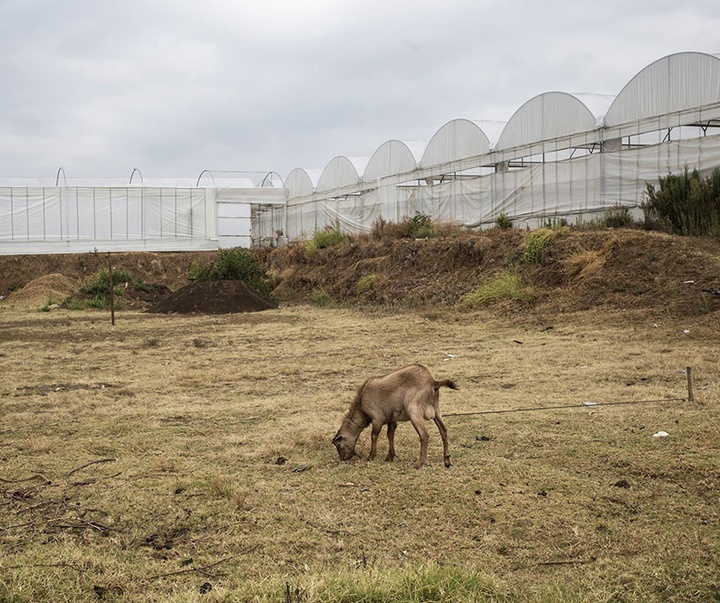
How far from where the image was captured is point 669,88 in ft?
66.5

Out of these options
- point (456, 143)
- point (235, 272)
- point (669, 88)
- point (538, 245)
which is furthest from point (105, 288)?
point (669, 88)

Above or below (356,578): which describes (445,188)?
above

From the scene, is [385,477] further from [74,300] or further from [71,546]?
[74,300]

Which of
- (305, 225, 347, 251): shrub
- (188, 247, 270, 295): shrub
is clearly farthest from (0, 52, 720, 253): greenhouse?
(188, 247, 270, 295): shrub

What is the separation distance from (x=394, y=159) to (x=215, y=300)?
12298mm

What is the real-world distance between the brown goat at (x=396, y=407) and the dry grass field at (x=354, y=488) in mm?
206

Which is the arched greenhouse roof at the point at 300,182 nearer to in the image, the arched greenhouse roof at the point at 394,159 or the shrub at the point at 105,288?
the arched greenhouse roof at the point at 394,159

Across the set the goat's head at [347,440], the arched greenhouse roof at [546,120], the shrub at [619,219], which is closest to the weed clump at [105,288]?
the arched greenhouse roof at [546,120]

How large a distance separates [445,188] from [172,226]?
1724cm

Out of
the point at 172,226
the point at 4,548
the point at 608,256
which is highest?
the point at 172,226

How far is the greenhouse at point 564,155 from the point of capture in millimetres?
19969

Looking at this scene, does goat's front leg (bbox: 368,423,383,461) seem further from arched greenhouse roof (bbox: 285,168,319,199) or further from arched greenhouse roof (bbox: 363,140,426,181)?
arched greenhouse roof (bbox: 285,168,319,199)

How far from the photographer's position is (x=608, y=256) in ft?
59.2

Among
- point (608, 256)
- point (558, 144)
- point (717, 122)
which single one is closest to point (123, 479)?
point (608, 256)
